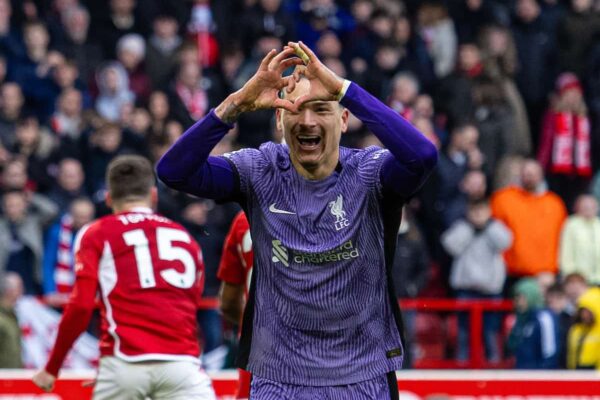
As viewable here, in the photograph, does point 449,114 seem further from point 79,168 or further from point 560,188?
point 79,168

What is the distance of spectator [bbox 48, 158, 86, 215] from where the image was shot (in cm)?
1280

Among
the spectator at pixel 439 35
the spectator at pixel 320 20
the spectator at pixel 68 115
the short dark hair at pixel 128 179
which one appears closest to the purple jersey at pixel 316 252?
the short dark hair at pixel 128 179

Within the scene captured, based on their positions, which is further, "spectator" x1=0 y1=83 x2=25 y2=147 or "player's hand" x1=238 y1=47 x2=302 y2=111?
"spectator" x1=0 y1=83 x2=25 y2=147

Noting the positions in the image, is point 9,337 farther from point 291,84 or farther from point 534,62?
point 534,62

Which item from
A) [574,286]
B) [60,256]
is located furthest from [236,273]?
[574,286]

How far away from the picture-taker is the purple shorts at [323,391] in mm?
5512

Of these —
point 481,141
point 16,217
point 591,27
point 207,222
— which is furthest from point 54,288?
point 591,27

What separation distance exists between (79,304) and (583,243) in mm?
7398

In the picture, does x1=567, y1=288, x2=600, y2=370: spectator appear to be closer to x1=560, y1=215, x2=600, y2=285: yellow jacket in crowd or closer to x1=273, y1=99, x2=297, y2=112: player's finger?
x1=560, y1=215, x2=600, y2=285: yellow jacket in crowd

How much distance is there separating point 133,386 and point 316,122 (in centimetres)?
269

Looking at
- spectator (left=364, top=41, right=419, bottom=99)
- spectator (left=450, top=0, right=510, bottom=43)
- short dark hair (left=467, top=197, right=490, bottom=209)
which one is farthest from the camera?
spectator (left=450, top=0, right=510, bottom=43)

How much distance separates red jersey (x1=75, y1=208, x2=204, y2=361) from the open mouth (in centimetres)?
232

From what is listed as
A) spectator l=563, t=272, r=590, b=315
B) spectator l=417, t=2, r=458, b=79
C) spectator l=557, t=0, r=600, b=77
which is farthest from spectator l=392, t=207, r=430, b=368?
spectator l=557, t=0, r=600, b=77

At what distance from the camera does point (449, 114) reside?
50.0 ft
